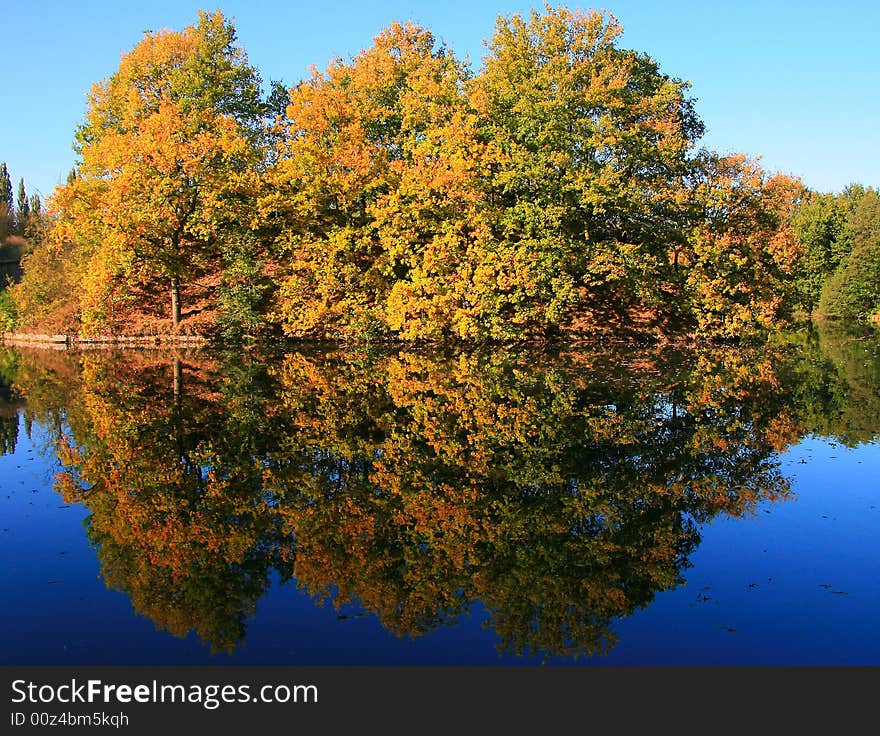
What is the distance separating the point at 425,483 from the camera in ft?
35.3

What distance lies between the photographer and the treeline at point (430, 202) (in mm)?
34188

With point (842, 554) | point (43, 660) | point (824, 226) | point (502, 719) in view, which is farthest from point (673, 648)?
point (824, 226)

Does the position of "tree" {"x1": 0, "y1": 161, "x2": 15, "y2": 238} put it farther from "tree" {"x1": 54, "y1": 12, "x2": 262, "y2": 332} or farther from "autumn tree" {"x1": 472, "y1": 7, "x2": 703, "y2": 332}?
A: "autumn tree" {"x1": 472, "y1": 7, "x2": 703, "y2": 332}

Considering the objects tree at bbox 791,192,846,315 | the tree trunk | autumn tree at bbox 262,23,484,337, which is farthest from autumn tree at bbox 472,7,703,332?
tree at bbox 791,192,846,315

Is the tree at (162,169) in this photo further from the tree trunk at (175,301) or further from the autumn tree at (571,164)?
the autumn tree at (571,164)

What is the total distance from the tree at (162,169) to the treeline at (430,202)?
12 cm

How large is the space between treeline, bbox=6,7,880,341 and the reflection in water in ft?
44.9

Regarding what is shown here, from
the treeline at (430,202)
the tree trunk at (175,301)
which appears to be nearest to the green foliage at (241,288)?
the treeline at (430,202)

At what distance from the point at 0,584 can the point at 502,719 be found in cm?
533

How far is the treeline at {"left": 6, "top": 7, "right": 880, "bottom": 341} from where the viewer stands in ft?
112

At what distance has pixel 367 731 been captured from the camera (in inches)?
189

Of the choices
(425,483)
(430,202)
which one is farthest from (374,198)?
(425,483)

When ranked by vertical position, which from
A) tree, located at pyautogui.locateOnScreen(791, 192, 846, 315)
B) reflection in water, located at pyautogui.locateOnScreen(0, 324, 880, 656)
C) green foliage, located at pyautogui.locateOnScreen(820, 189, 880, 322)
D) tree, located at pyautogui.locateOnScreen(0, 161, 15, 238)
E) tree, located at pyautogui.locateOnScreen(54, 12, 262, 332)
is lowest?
reflection in water, located at pyautogui.locateOnScreen(0, 324, 880, 656)

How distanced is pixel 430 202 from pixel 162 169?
42.4 ft
